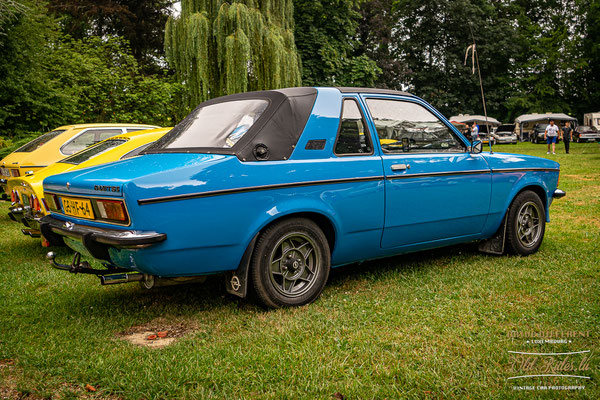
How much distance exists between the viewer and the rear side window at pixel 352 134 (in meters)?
4.13

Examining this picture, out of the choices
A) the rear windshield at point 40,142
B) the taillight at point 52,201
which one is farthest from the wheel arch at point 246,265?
the rear windshield at point 40,142

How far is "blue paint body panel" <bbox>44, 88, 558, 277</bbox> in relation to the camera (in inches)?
128

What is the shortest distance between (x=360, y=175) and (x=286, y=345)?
156 centimetres

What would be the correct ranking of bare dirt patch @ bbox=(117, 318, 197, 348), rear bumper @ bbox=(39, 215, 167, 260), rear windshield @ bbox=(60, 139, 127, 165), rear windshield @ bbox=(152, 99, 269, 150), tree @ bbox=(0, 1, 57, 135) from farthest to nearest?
tree @ bbox=(0, 1, 57, 135)
rear windshield @ bbox=(60, 139, 127, 165)
rear windshield @ bbox=(152, 99, 269, 150)
bare dirt patch @ bbox=(117, 318, 197, 348)
rear bumper @ bbox=(39, 215, 167, 260)

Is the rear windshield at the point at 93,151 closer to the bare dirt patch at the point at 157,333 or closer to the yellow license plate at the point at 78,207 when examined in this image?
the yellow license plate at the point at 78,207

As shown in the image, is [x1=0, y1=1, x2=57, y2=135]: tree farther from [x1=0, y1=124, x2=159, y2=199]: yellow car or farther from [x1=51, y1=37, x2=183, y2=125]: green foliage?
[x1=0, y1=124, x2=159, y2=199]: yellow car

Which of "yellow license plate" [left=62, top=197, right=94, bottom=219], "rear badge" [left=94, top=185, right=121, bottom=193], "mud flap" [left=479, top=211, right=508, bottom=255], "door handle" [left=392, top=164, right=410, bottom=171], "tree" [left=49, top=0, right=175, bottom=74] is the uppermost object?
"tree" [left=49, top=0, right=175, bottom=74]

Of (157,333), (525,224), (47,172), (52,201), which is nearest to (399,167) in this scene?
(525,224)

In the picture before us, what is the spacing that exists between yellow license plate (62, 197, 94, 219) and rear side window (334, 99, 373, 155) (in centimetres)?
192

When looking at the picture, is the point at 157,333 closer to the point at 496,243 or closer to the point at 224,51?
the point at 496,243

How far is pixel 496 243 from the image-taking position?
5391mm

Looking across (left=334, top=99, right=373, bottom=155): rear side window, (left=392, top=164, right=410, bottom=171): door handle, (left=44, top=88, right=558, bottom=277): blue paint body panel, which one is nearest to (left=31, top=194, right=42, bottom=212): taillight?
(left=44, top=88, right=558, bottom=277): blue paint body panel

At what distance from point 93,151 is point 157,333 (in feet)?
12.8

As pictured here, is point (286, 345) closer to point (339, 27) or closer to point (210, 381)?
point (210, 381)
